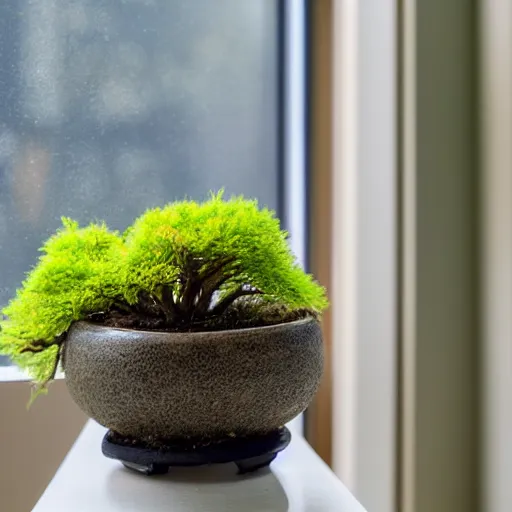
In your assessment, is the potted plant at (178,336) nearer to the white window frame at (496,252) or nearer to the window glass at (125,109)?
the white window frame at (496,252)

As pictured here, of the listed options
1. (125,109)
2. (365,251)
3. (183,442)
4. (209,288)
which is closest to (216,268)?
(209,288)

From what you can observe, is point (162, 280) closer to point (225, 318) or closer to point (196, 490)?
point (225, 318)

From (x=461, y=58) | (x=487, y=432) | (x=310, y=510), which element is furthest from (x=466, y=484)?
(x=461, y=58)

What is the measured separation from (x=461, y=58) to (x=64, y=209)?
0.66 m

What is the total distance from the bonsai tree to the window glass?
16.8 inches

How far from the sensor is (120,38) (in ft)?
3.39

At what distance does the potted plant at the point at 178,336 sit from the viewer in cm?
A: 53

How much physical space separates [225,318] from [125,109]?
21.9 inches

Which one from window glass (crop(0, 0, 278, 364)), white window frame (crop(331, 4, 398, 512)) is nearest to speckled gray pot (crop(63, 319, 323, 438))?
white window frame (crop(331, 4, 398, 512))

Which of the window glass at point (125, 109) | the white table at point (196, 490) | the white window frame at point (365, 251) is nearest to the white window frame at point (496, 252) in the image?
the white window frame at point (365, 251)

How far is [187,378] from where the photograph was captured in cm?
52

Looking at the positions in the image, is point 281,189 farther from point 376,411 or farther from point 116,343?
point 116,343

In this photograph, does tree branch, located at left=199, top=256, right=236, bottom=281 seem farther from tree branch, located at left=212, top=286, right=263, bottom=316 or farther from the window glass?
the window glass

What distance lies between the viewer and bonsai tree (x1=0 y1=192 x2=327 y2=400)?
1.84 ft
